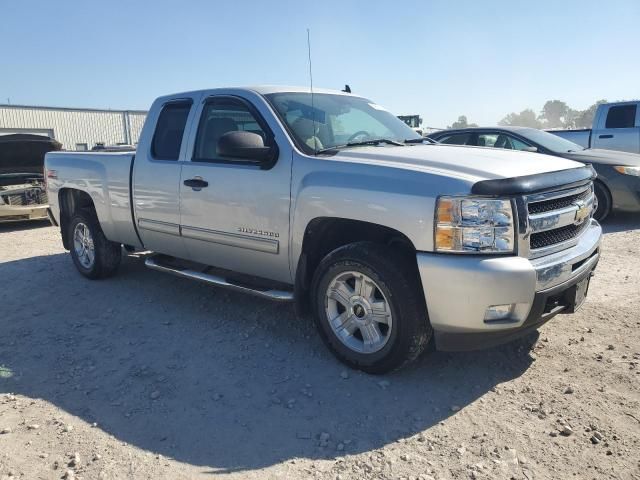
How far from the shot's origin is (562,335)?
4.04 m

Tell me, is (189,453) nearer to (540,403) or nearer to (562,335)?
(540,403)

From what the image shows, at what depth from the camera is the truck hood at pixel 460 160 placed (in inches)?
124

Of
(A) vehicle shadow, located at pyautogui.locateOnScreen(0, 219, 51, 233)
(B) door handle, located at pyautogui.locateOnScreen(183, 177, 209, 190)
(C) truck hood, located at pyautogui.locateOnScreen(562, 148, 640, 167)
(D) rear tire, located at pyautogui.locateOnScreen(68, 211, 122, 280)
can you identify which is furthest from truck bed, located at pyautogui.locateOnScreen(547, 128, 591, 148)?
(A) vehicle shadow, located at pyautogui.locateOnScreen(0, 219, 51, 233)

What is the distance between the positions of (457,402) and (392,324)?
0.60 metres

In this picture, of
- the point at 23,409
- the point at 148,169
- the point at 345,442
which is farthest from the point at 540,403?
the point at 148,169

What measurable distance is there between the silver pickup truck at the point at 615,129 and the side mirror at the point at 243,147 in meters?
9.86

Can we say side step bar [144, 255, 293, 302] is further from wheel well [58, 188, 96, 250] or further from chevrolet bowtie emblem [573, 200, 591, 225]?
chevrolet bowtie emblem [573, 200, 591, 225]

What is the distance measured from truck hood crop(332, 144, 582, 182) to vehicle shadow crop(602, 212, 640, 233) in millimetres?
4862

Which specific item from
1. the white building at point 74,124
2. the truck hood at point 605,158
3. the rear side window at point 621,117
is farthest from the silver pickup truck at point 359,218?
the white building at point 74,124

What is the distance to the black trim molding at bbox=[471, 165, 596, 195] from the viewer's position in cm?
298

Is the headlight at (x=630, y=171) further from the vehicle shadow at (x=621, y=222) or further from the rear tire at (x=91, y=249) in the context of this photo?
the rear tire at (x=91, y=249)

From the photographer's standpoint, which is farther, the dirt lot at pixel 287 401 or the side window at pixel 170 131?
the side window at pixel 170 131

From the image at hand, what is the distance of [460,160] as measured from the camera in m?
3.40

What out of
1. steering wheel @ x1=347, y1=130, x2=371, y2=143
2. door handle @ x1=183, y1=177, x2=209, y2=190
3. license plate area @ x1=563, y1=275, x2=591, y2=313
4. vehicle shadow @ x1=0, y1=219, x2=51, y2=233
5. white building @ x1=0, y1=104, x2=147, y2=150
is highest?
white building @ x1=0, y1=104, x2=147, y2=150
